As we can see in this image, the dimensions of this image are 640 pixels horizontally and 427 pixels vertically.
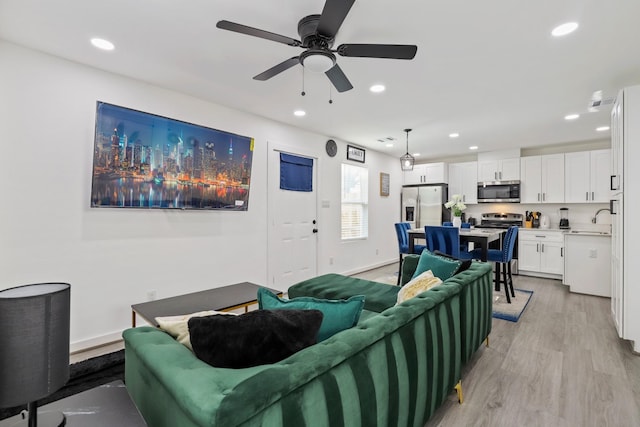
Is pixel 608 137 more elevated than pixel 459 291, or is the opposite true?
pixel 608 137

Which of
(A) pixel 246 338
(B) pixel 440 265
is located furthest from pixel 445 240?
(A) pixel 246 338

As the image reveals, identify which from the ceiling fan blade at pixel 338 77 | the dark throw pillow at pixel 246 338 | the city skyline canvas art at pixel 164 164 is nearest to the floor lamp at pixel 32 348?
the dark throw pillow at pixel 246 338

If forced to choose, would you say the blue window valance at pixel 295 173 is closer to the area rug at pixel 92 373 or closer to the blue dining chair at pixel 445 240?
the blue dining chair at pixel 445 240

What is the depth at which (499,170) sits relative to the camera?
618cm

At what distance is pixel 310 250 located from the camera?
16.1 ft

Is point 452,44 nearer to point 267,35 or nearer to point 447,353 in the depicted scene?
point 267,35

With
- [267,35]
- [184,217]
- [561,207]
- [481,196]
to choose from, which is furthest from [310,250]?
[561,207]

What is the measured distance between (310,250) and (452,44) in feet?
11.1

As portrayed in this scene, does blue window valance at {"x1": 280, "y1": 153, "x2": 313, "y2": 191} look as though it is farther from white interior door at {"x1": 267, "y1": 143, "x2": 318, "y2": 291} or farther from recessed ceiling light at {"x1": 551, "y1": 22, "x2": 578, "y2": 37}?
recessed ceiling light at {"x1": 551, "y1": 22, "x2": 578, "y2": 37}

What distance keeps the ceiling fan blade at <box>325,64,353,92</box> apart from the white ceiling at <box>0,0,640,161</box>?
279 millimetres

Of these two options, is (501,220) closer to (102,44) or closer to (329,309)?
(329,309)

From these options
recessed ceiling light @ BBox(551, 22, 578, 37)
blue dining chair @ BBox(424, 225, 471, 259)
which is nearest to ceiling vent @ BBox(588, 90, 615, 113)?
recessed ceiling light @ BBox(551, 22, 578, 37)

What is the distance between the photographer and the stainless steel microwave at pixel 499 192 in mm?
5941

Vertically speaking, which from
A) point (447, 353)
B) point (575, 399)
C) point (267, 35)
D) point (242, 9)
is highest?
point (242, 9)
